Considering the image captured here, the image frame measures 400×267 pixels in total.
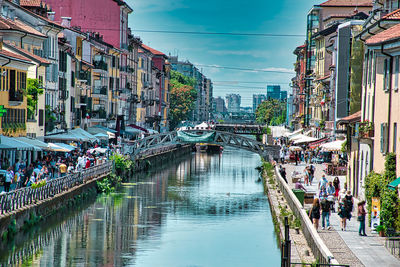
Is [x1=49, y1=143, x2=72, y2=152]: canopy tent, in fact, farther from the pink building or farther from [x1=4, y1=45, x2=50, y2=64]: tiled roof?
the pink building

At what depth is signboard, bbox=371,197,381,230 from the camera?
26234 mm

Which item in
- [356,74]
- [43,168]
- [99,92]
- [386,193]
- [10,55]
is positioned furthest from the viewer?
Answer: [99,92]

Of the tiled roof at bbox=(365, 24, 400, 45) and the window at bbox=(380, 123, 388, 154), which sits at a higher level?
the tiled roof at bbox=(365, 24, 400, 45)

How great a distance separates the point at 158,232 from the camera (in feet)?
122

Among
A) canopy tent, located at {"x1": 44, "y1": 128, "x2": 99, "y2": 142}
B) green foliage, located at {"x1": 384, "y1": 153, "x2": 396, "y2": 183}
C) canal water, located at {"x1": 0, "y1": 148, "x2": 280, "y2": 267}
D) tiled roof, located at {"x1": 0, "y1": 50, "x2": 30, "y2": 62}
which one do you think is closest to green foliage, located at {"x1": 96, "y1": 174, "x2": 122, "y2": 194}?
canal water, located at {"x1": 0, "y1": 148, "x2": 280, "y2": 267}

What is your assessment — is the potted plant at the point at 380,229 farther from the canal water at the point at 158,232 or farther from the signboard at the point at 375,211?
the canal water at the point at 158,232

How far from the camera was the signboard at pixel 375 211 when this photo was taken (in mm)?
26234

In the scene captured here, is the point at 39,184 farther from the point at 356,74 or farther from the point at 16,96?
the point at 356,74

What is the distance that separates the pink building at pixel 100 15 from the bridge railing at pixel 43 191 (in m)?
35.1

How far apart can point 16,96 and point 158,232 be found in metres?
13.0

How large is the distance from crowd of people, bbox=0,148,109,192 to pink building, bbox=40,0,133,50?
28.3 metres

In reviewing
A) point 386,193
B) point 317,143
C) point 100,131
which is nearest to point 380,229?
point 386,193

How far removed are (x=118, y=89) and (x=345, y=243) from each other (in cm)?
6798

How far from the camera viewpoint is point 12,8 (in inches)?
2014
